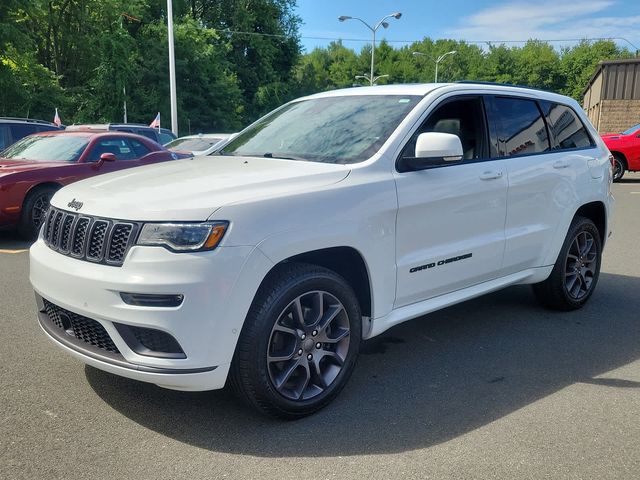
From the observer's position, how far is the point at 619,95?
112ft

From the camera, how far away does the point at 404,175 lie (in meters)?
3.61

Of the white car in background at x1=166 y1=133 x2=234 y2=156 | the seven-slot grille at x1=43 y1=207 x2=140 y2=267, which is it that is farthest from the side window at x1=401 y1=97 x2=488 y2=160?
the white car in background at x1=166 y1=133 x2=234 y2=156

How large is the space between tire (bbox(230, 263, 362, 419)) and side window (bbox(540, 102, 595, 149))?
2.75 meters

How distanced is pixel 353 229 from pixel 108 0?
3154 cm

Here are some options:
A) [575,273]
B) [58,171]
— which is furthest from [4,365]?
[58,171]

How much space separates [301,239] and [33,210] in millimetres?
6617

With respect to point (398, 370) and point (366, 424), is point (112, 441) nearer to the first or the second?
point (366, 424)

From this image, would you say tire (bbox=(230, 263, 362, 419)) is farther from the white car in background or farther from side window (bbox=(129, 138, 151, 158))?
the white car in background

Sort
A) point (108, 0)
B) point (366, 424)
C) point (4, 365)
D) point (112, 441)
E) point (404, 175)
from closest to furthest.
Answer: point (112, 441)
point (366, 424)
point (404, 175)
point (4, 365)
point (108, 0)

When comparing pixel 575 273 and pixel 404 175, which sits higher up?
pixel 404 175

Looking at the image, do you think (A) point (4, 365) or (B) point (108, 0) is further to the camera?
(B) point (108, 0)

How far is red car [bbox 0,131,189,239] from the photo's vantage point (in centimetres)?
813

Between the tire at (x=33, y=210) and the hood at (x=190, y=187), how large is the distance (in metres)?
5.24

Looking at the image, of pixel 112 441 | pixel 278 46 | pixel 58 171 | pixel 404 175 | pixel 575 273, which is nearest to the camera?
pixel 112 441
